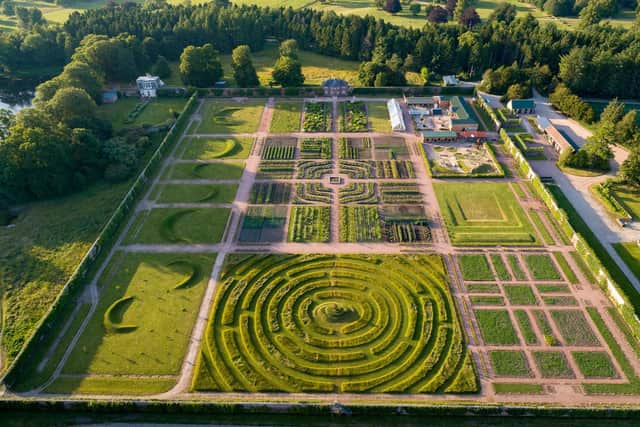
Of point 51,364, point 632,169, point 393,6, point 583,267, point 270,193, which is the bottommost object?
point 51,364

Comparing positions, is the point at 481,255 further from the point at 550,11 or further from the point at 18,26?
the point at 18,26

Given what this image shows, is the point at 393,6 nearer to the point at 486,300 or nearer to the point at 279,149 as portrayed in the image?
the point at 279,149

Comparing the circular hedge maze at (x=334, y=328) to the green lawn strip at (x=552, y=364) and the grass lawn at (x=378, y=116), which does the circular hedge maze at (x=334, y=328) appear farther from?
the grass lawn at (x=378, y=116)

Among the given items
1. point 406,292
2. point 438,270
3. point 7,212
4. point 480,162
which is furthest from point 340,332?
point 7,212

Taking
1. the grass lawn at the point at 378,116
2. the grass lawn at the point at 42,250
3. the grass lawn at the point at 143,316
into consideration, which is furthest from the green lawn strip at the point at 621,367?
the grass lawn at the point at 42,250

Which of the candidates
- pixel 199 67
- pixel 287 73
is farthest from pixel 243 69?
pixel 287 73

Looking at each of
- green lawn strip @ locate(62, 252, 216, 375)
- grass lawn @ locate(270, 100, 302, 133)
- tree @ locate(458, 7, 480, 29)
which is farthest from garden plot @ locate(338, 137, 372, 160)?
tree @ locate(458, 7, 480, 29)

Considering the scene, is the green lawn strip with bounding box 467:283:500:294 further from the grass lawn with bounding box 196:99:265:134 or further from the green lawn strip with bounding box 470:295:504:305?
the grass lawn with bounding box 196:99:265:134
